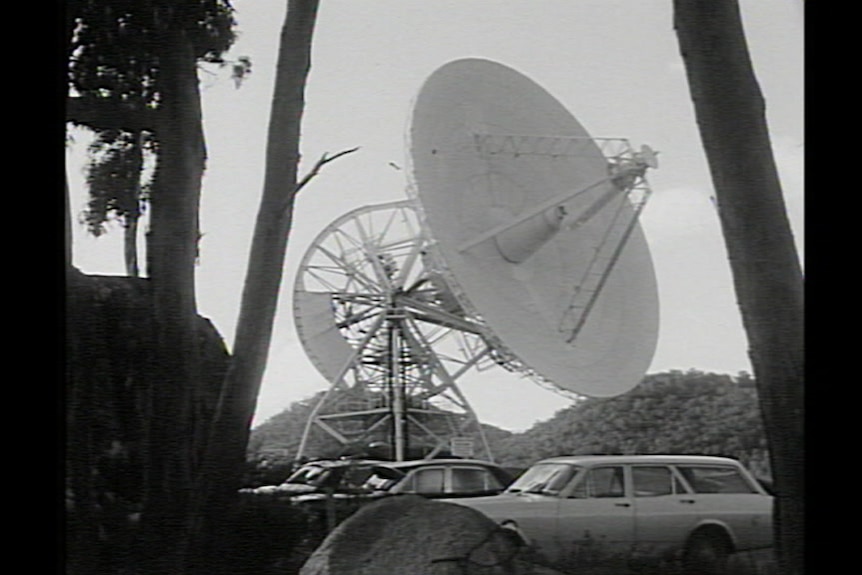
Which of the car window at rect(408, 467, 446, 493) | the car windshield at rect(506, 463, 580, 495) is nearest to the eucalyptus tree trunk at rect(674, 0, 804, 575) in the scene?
the car windshield at rect(506, 463, 580, 495)

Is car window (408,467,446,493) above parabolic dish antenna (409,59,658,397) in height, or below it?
below

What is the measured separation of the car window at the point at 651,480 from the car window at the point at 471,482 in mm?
313

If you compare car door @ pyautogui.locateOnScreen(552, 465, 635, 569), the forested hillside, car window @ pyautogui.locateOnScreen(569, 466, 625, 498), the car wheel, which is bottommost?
the car wheel

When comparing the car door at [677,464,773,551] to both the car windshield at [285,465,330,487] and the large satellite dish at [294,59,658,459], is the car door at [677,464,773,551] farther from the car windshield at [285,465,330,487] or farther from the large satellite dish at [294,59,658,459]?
the car windshield at [285,465,330,487]

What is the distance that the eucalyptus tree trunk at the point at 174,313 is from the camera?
269 cm

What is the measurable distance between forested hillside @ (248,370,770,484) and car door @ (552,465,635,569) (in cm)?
7

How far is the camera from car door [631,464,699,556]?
106 inches

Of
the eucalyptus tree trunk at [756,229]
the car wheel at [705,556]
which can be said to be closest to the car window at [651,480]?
the car wheel at [705,556]

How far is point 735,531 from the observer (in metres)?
2.69
